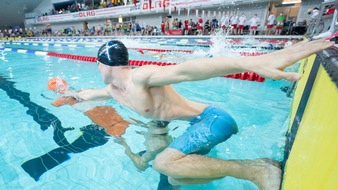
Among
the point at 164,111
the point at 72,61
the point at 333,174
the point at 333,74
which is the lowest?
the point at 72,61

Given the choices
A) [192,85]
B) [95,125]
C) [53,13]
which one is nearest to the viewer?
[95,125]

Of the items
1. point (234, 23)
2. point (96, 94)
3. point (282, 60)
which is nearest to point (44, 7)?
point (234, 23)

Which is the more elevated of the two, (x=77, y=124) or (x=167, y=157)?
(x=167, y=157)

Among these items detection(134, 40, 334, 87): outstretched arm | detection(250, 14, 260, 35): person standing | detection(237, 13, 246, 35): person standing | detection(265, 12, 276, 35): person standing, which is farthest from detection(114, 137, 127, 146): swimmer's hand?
detection(237, 13, 246, 35): person standing

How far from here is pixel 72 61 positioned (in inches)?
313

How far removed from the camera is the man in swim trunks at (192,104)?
1067 mm

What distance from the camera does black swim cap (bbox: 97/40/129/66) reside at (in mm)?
1769

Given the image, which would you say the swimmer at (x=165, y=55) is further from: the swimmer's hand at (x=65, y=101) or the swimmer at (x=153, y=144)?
the swimmer at (x=153, y=144)

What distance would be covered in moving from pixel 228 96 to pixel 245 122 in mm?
1121

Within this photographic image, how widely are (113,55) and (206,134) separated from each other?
3.46 feet

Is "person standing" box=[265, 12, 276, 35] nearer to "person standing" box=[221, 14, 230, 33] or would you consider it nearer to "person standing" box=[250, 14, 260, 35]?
"person standing" box=[250, 14, 260, 35]

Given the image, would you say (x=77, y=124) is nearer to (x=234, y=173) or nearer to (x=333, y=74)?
(x=234, y=173)

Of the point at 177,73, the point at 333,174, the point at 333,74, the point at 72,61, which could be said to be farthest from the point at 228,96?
the point at 72,61

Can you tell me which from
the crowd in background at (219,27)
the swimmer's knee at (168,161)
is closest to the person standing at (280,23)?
the crowd in background at (219,27)
